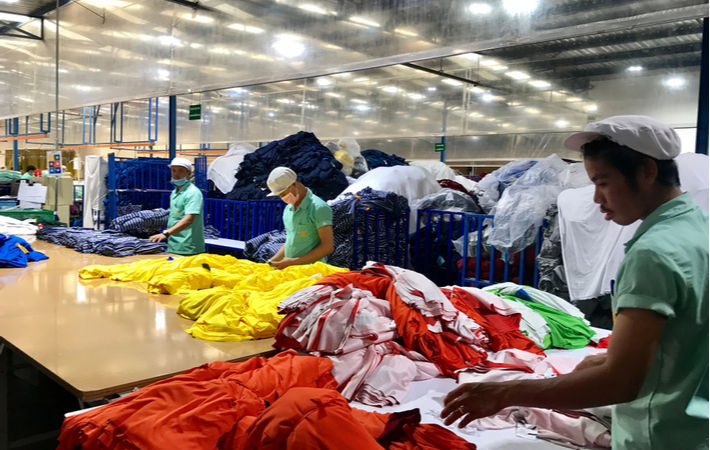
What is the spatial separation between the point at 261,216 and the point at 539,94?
725 centimetres

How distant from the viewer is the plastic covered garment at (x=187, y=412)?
1642mm

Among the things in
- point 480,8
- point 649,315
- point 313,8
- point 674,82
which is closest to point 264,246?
point 313,8

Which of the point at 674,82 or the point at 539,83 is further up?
the point at 539,83

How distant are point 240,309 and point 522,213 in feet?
10.3

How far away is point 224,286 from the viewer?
376 centimetres

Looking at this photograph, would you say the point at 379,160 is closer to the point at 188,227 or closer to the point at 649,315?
the point at 188,227

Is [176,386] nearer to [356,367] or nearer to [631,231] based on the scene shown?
[356,367]

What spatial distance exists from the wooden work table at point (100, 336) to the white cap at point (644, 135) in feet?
6.26

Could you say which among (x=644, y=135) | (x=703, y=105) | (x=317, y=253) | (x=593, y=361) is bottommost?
(x=317, y=253)

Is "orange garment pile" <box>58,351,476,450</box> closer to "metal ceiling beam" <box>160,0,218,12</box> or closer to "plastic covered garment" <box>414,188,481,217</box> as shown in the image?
"plastic covered garment" <box>414,188,481,217</box>

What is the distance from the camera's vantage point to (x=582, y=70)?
1106 centimetres

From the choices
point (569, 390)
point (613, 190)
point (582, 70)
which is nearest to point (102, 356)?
point (569, 390)

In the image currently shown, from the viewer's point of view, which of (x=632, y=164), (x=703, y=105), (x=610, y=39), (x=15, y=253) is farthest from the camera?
(x=610, y=39)

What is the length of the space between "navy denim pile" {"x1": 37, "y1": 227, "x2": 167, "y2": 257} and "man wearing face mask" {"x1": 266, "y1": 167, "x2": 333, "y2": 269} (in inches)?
67.4
